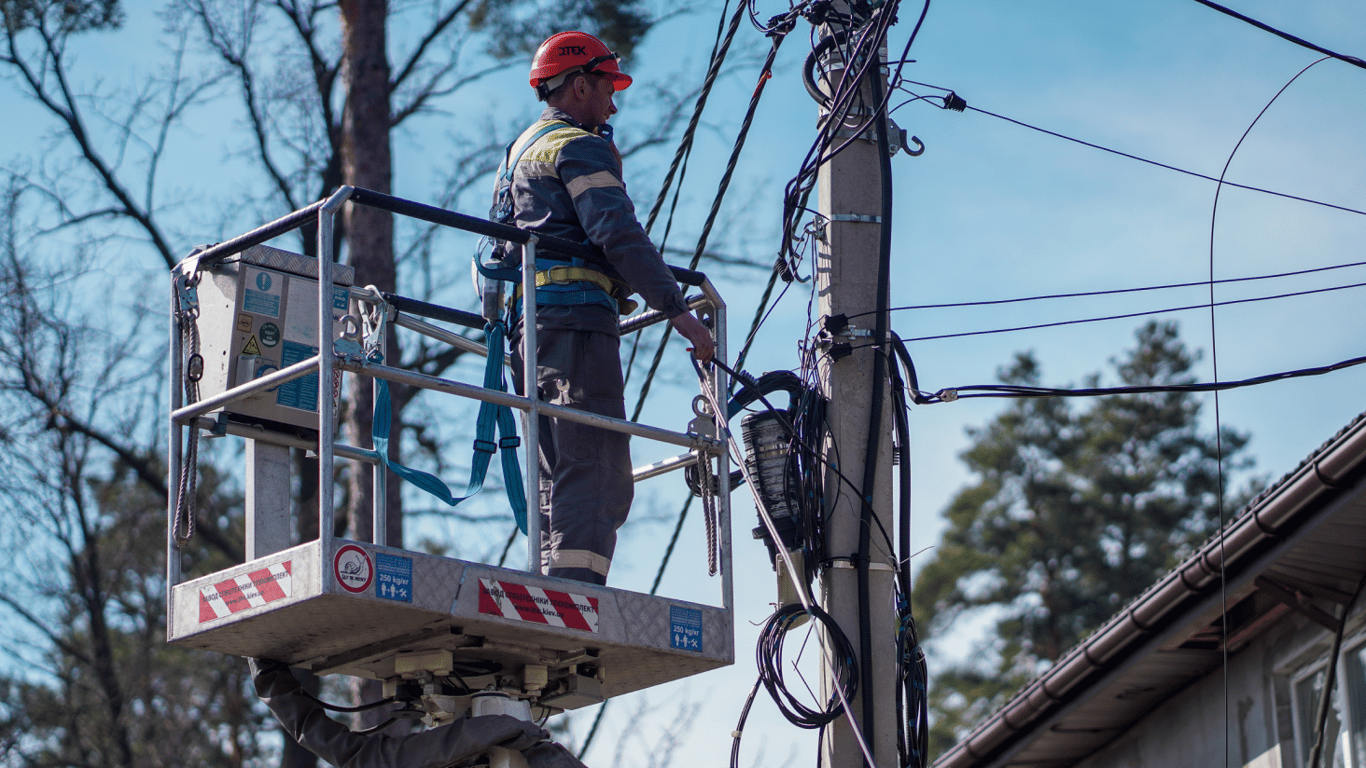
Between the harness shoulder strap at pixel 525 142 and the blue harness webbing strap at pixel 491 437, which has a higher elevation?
the harness shoulder strap at pixel 525 142

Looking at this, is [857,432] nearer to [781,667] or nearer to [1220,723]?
[781,667]

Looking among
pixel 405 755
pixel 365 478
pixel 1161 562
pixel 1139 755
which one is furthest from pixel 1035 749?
pixel 1161 562

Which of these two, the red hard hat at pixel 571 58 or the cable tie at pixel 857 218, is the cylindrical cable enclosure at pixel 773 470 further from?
the red hard hat at pixel 571 58

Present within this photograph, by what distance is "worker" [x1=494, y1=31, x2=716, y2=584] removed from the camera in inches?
253

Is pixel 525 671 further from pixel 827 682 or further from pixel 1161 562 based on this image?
pixel 1161 562

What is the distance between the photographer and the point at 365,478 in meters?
14.8

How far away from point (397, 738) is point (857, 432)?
2238mm

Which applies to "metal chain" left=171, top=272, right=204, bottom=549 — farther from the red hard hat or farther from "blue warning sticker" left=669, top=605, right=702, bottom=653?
"blue warning sticker" left=669, top=605, right=702, bottom=653

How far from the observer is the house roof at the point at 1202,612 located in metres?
9.29

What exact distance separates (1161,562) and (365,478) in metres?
26.1

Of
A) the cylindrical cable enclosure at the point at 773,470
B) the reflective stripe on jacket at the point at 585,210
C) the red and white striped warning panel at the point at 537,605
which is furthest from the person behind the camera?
the cylindrical cable enclosure at the point at 773,470

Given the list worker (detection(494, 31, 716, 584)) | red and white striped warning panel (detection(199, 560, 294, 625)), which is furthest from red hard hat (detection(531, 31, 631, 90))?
red and white striped warning panel (detection(199, 560, 294, 625))

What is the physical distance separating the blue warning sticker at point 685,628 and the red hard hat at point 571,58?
2253 mm

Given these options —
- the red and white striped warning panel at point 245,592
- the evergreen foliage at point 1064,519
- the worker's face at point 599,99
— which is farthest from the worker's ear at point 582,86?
the evergreen foliage at point 1064,519
